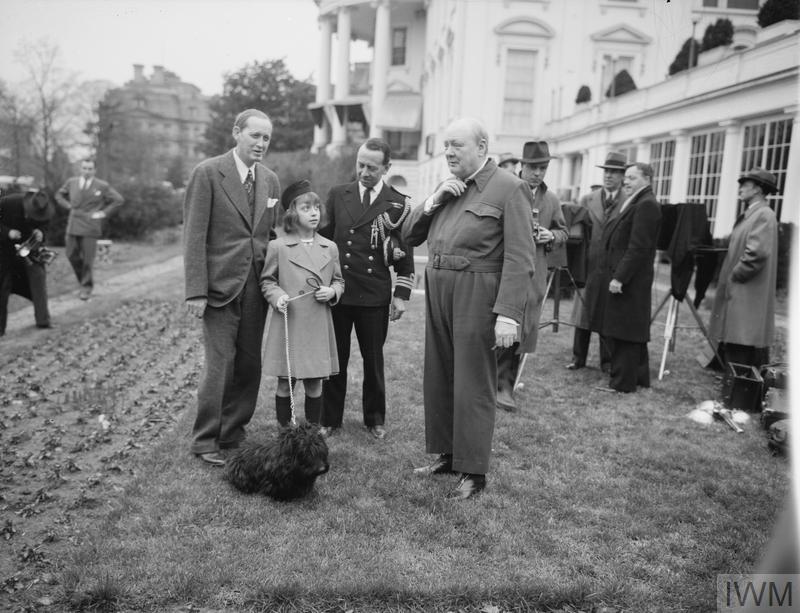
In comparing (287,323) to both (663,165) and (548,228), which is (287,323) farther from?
(663,165)

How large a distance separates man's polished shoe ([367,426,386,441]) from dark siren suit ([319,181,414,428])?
49mm

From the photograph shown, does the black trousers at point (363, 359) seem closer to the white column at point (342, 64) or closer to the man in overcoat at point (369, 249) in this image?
the man in overcoat at point (369, 249)

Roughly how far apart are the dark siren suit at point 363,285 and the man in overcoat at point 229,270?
23.3 inches

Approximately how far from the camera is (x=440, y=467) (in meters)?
4.61

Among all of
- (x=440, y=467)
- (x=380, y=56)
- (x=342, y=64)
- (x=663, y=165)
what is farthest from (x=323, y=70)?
(x=440, y=467)

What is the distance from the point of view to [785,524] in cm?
115

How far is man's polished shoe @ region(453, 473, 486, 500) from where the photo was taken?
425 cm

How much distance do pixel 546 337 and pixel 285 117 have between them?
152ft

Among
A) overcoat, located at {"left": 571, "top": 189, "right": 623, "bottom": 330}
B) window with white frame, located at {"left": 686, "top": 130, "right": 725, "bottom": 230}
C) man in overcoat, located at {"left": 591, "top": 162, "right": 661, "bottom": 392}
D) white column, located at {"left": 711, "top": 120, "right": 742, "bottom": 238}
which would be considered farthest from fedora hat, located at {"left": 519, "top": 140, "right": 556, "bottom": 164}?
window with white frame, located at {"left": 686, "top": 130, "right": 725, "bottom": 230}

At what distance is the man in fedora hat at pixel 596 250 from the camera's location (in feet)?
24.8

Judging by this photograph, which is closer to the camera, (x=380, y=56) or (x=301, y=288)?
(x=301, y=288)

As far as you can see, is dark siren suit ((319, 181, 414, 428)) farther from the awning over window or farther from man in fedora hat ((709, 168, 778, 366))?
the awning over window

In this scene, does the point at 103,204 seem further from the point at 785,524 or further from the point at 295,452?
the point at 785,524

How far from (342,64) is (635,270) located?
38642 mm
